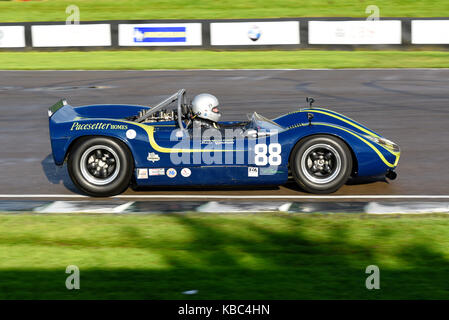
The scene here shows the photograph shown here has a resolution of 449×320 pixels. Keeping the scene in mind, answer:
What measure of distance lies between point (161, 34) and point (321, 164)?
58.3 ft

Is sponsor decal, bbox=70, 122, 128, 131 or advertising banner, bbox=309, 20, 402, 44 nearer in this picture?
sponsor decal, bbox=70, 122, 128, 131

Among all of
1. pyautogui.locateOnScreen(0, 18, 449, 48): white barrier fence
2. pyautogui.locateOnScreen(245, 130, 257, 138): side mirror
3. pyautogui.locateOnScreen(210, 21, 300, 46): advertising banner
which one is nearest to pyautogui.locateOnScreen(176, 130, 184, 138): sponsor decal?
pyautogui.locateOnScreen(245, 130, 257, 138): side mirror

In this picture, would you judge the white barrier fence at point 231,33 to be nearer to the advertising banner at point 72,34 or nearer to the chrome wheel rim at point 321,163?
the advertising banner at point 72,34

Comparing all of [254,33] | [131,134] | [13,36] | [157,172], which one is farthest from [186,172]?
[13,36]

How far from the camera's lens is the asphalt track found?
895 centimetres

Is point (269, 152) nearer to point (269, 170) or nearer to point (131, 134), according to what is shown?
point (269, 170)

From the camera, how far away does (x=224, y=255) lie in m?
6.18

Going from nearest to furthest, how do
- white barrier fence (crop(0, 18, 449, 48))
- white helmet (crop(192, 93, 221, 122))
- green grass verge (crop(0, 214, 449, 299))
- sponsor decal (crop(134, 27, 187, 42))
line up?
green grass verge (crop(0, 214, 449, 299)) → white helmet (crop(192, 93, 221, 122)) → white barrier fence (crop(0, 18, 449, 48)) → sponsor decal (crop(134, 27, 187, 42))

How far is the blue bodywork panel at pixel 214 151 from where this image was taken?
320 inches

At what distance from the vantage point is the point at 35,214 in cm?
775

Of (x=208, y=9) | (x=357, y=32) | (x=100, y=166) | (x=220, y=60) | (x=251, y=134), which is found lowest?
(x=100, y=166)

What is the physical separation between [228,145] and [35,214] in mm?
2321

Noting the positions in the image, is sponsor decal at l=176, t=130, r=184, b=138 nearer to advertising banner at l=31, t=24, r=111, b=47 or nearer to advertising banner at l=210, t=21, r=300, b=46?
advertising banner at l=210, t=21, r=300, b=46

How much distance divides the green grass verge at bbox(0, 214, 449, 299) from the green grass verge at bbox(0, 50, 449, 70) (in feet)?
48.3
